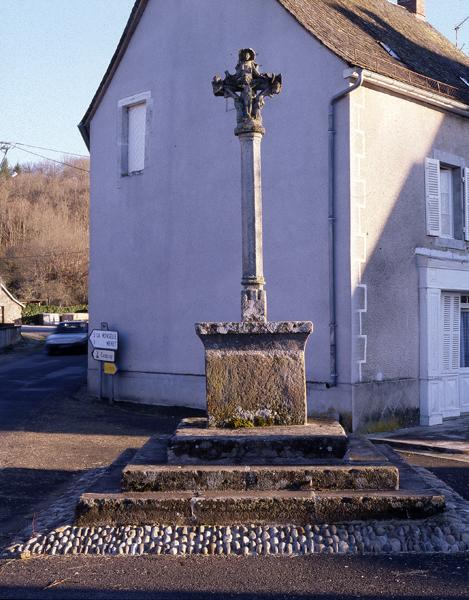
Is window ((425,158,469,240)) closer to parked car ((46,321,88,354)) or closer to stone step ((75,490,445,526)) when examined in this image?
stone step ((75,490,445,526))

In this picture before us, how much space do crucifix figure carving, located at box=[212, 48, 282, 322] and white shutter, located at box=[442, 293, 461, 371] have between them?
24.5 feet

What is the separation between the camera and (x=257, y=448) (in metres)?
6.76

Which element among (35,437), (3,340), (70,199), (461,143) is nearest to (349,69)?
(461,143)

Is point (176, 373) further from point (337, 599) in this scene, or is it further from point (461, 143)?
point (337, 599)

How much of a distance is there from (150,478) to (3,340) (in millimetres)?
28186

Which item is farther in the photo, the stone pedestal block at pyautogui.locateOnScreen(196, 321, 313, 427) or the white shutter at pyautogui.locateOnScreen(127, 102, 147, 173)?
the white shutter at pyautogui.locateOnScreen(127, 102, 147, 173)

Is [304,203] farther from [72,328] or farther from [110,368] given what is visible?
[72,328]

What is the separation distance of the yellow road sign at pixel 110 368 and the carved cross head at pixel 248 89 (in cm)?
943

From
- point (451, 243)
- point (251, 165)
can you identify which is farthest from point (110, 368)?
point (251, 165)

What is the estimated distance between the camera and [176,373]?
50.0 feet

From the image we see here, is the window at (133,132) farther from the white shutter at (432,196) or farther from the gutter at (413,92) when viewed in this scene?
the white shutter at (432,196)

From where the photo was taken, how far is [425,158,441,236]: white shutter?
14031mm

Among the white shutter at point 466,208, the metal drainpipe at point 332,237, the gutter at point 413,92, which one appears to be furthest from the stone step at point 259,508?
the white shutter at point 466,208

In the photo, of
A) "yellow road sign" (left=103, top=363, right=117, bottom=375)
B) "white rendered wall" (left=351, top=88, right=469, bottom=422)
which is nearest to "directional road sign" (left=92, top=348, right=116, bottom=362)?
"yellow road sign" (left=103, top=363, right=117, bottom=375)
